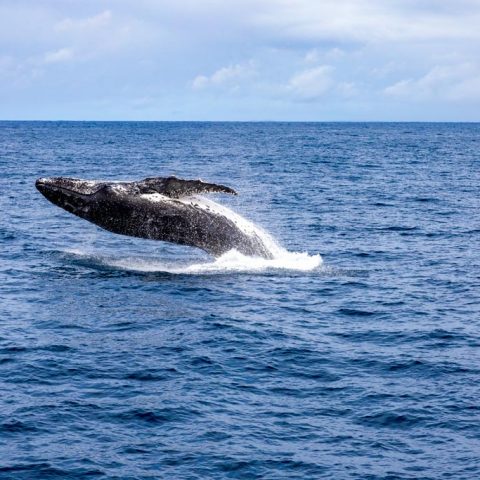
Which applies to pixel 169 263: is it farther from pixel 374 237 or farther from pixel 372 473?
pixel 372 473

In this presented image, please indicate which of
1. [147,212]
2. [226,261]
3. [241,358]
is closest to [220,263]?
[226,261]

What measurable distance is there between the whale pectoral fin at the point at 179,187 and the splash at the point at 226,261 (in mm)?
858

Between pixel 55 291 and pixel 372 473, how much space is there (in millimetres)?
13889

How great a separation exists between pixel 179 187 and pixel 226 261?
3528 millimetres

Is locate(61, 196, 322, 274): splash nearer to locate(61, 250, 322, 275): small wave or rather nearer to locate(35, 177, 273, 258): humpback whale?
locate(61, 250, 322, 275): small wave

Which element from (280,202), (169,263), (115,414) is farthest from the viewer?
(280,202)

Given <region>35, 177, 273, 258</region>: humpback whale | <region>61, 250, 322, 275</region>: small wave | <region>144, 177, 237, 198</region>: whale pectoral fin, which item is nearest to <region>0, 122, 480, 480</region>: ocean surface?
<region>61, 250, 322, 275</region>: small wave

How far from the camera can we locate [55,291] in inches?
998

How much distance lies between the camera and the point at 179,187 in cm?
2498

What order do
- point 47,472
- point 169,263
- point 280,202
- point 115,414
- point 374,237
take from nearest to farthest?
1. point 47,472
2. point 115,414
3. point 169,263
4. point 374,237
5. point 280,202

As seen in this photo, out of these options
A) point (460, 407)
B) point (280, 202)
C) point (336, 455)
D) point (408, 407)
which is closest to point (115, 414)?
point (336, 455)

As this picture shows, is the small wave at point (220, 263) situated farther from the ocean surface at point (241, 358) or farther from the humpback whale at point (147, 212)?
the humpback whale at point (147, 212)

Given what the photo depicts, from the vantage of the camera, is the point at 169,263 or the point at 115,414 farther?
the point at 169,263

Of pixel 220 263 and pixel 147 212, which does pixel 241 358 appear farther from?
pixel 220 263
